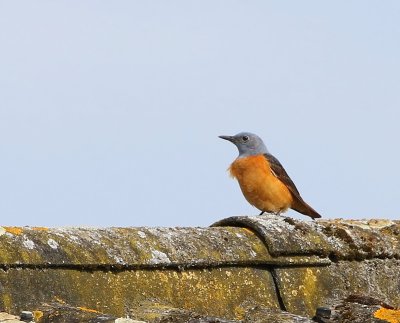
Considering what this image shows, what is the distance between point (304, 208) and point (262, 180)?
0.49m

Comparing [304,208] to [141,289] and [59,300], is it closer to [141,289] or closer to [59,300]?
[141,289]

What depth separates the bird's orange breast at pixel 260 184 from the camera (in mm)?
9648

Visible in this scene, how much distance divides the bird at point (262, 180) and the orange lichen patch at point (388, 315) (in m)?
4.05

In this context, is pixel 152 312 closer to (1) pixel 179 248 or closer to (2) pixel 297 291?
(1) pixel 179 248

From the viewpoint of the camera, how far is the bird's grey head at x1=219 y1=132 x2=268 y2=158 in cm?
981

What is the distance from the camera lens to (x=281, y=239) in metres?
6.50

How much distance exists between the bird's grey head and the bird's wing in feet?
0.33

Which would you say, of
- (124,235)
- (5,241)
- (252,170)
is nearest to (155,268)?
(124,235)

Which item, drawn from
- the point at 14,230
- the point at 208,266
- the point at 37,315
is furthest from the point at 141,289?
the point at 37,315

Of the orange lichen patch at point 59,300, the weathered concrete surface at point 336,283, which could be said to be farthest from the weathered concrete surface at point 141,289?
the weathered concrete surface at point 336,283

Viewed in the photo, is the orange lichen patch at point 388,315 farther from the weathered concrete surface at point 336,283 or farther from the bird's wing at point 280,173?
the bird's wing at point 280,173

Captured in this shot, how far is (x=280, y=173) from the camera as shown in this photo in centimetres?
973

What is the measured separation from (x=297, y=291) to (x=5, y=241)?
6.20 feet

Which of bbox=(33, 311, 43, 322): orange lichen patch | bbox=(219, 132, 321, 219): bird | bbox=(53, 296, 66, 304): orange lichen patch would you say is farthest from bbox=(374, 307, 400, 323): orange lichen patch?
bbox=(219, 132, 321, 219): bird
